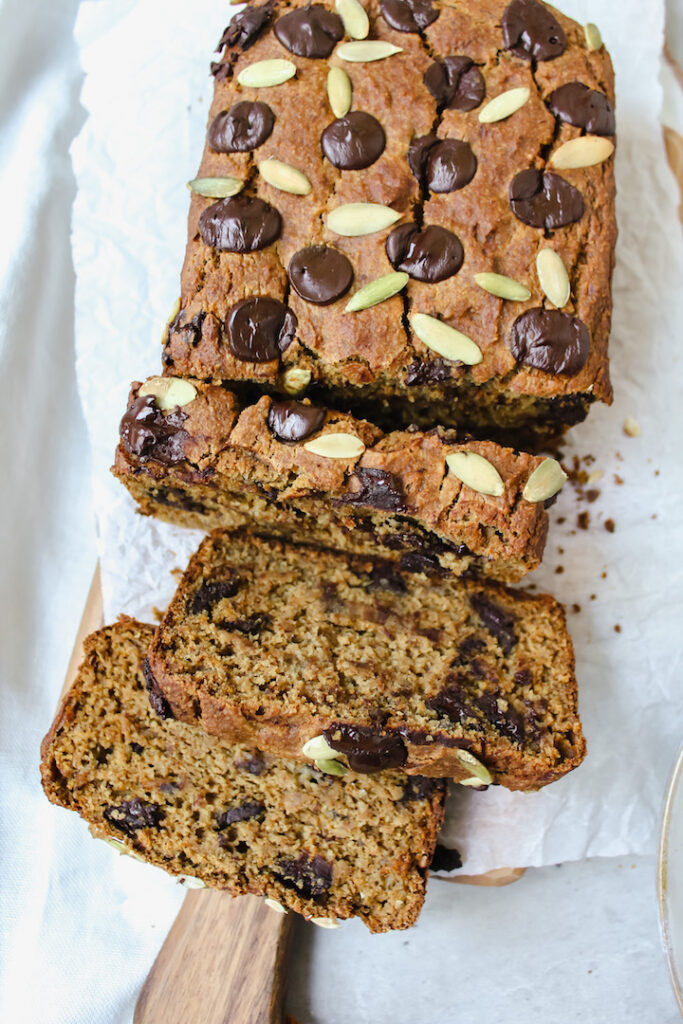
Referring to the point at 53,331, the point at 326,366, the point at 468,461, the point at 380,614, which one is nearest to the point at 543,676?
the point at 380,614

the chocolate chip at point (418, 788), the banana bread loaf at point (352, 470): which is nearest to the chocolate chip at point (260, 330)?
the banana bread loaf at point (352, 470)

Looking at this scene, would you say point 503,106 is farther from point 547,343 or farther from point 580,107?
Result: point 547,343

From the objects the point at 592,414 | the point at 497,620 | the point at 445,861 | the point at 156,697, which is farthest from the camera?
the point at 592,414

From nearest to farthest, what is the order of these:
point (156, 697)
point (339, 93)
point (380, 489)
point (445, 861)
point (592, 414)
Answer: point (380, 489) → point (339, 93) → point (156, 697) → point (445, 861) → point (592, 414)

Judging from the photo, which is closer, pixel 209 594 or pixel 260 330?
pixel 260 330

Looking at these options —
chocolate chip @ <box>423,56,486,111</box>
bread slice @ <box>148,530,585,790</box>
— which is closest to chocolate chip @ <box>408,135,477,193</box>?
chocolate chip @ <box>423,56,486,111</box>

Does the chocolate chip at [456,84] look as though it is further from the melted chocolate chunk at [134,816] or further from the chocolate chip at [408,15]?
the melted chocolate chunk at [134,816]

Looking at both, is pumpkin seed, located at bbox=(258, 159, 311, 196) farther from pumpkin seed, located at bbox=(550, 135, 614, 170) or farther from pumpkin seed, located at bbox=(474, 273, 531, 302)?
pumpkin seed, located at bbox=(550, 135, 614, 170)

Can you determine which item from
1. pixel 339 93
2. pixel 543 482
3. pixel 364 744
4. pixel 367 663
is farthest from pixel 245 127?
pixel 364 744
